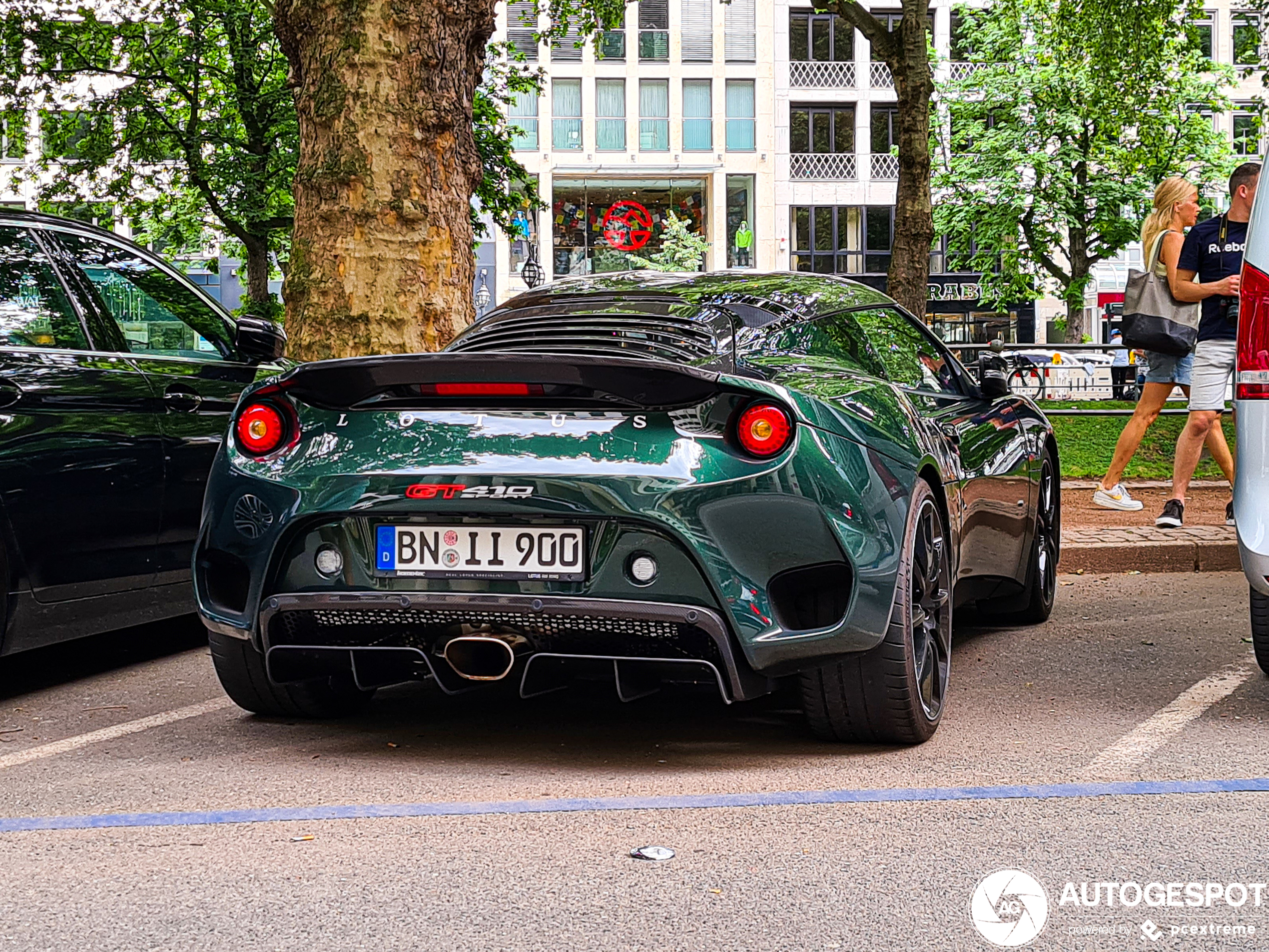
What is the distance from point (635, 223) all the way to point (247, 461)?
173ft

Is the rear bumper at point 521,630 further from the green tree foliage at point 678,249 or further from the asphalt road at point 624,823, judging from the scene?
the green tree foliage at point 678,249

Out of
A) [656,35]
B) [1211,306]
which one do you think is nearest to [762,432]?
[1211,306]

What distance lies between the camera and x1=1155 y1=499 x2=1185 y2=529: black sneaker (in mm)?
9617

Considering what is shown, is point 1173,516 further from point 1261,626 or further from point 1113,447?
point 1113,447

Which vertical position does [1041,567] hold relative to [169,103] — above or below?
below

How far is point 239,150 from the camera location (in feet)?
89.0

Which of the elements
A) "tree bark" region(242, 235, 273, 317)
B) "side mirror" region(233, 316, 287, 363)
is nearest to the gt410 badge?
"side mirror" region(233, 316, 287, 363)

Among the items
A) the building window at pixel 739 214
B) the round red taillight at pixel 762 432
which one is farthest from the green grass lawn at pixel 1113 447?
the building window at pixel 739 214

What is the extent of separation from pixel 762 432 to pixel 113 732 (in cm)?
234

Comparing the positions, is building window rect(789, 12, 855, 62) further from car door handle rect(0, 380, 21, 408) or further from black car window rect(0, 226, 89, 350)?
car door handle rect(0, 380, 21, 408)

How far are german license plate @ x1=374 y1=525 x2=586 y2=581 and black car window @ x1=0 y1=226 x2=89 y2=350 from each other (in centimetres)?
200

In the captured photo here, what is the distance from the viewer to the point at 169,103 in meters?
28.5

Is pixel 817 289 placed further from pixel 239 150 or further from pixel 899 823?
pixel 239 150

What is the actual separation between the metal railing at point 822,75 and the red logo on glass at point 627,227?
7.08 meters
